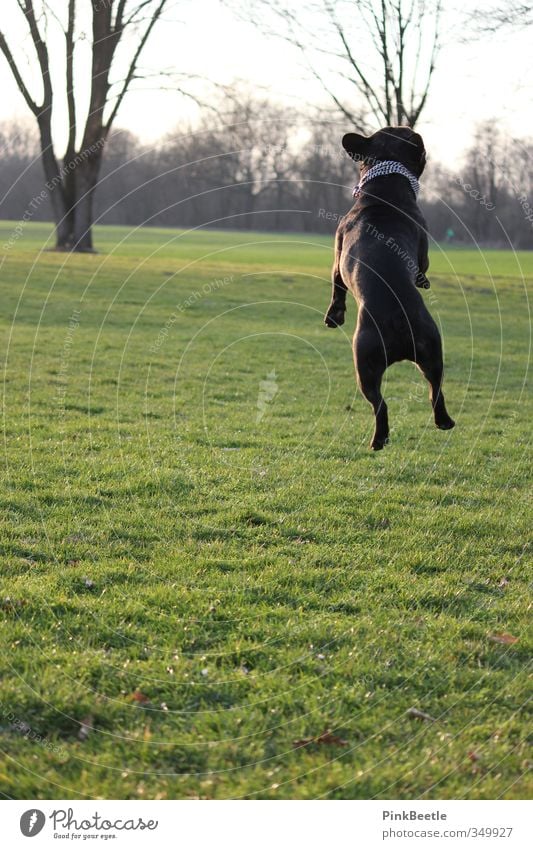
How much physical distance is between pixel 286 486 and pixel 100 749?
520 centimetres

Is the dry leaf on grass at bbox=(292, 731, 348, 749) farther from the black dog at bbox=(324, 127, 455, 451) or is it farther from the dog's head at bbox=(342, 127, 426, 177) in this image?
the dog's head at bbox=(342, 127, 426, 177)

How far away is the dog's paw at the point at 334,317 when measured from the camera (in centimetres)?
628

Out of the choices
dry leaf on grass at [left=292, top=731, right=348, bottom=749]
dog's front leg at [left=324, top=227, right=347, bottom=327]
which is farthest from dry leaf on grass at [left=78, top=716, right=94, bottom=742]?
dog's front leg at [left=324, top=227, right=347, bottom=327]

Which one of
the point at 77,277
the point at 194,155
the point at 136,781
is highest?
the point at 194,155

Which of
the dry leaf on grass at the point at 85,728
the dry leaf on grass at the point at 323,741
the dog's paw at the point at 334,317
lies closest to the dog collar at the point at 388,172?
the dog's paw at the point at 334,317

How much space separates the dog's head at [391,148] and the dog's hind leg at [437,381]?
134 cm

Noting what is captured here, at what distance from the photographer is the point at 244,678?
5621 millimetres

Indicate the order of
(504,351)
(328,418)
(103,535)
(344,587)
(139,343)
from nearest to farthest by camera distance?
(344,587), (103,535), (328,418), (139,343), (504,351)

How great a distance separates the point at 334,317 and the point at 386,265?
2.64 feet

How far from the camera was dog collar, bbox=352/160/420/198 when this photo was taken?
6.00m

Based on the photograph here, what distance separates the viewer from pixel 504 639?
249 inches

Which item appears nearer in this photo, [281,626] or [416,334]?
[416,334]

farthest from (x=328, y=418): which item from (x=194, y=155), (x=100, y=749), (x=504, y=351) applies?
(x=194, y=155)

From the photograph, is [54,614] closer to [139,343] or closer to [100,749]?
[100,749]
